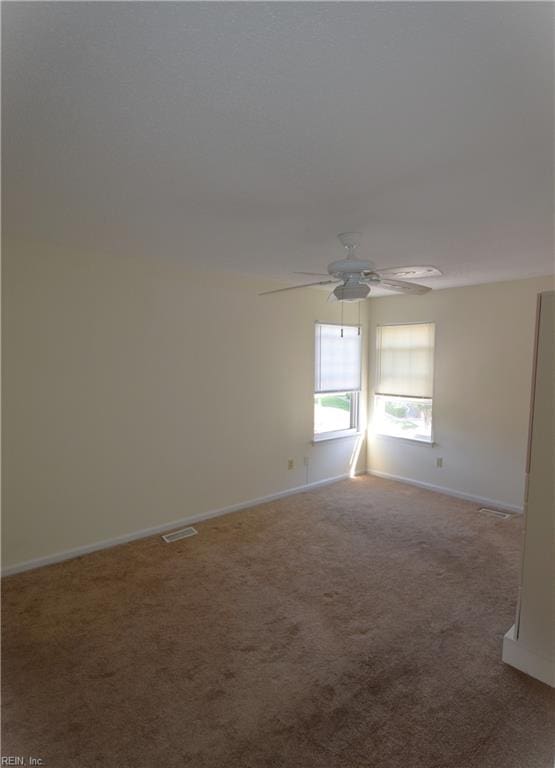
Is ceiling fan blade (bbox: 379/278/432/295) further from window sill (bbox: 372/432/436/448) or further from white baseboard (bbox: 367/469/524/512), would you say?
white baseboard (bbox: 367/469/524/512)

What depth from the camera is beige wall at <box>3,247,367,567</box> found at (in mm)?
3279

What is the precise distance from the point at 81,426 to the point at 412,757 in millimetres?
3092

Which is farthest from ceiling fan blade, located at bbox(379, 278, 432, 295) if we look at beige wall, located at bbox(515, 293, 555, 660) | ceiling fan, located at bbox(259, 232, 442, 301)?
beige wall, located at bbox(515, 293, 555, 660)

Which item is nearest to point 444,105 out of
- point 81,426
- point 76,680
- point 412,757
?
point 412,757

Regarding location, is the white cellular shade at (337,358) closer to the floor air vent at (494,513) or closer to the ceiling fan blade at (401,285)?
the floor air vent at (494,513)

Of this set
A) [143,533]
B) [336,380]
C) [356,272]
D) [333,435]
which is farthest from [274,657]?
[336,380]

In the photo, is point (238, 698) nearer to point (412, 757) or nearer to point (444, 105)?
point (412, 757)

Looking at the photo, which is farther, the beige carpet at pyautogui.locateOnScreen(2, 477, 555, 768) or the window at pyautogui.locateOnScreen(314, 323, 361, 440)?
the window at pyautogui.locateOnScreen(314, 323, 361, 440)

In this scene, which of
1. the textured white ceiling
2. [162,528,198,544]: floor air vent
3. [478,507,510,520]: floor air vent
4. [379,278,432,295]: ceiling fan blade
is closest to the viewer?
the textured white ceiling

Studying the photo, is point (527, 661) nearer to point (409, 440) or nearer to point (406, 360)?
point (409, 440)

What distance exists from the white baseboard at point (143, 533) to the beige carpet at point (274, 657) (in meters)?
0.11

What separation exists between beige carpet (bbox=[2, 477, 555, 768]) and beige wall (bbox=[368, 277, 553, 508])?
1.10 metres

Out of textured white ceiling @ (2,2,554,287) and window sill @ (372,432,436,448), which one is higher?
textured white ceiling @ (2,2,554,287)

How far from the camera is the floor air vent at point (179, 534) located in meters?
3.91
